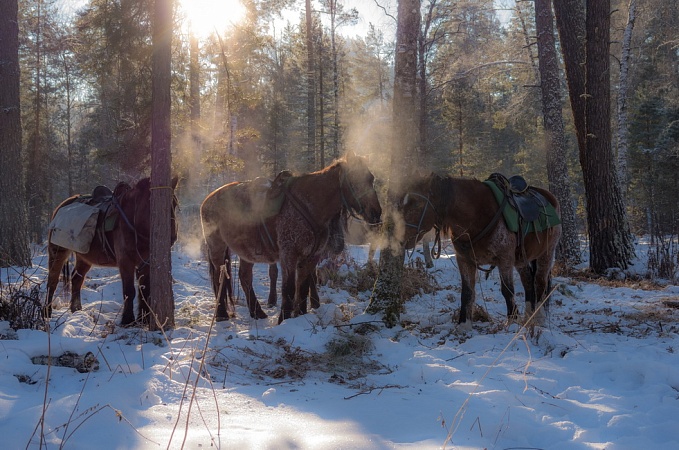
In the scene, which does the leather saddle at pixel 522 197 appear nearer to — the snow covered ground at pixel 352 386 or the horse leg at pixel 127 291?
the snow covered ground at pixel 352 386

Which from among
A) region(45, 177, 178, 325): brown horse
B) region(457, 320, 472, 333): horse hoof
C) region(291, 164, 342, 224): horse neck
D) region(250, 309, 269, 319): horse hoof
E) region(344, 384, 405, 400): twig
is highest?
region(291, 164, 342, 224): horse neck

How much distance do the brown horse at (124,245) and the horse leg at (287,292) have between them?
5.42 ft

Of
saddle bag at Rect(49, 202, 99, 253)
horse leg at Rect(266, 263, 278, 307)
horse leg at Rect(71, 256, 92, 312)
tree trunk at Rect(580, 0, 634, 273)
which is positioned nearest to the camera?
saddle bag at Rect(49, 202, 99, 253)

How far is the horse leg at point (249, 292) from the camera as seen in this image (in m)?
7.24

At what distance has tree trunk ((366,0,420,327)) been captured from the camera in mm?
6027

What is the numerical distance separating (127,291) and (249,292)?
1.92m

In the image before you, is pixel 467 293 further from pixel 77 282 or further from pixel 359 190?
pixel 77 282

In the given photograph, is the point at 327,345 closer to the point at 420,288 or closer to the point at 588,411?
the point at 588,411

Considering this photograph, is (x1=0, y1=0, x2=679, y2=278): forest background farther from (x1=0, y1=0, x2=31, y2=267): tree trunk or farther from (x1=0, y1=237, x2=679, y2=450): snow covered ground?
(x1=0, y1=237, x2=679, y2=450): snow covered ground

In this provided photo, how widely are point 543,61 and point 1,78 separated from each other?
39.7 ft

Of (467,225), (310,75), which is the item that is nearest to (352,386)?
(467,225)

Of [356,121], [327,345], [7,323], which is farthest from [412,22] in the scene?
[356,121]

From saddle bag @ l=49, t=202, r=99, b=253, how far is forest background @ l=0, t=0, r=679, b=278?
1.74 meters

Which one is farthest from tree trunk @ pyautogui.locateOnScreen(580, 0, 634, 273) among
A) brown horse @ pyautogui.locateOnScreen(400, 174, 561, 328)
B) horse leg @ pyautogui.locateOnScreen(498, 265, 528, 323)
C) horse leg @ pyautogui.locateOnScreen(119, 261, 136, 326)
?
horse leg @ pyautogui.locateOnScreen(119, 261, 136, 326)
